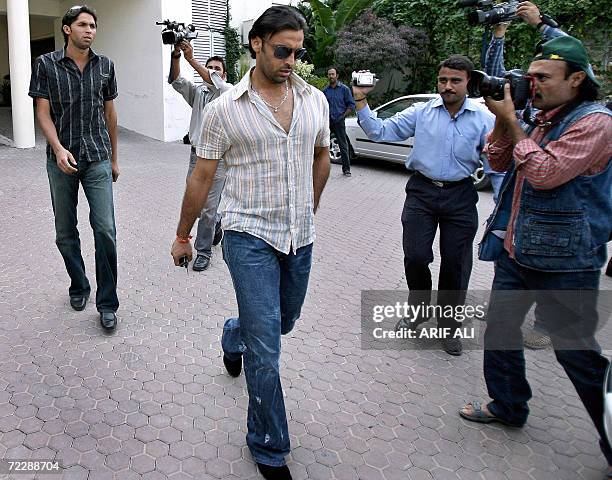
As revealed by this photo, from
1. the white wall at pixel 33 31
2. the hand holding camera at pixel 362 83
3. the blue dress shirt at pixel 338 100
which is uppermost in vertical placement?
the white wall at pixel 33 31

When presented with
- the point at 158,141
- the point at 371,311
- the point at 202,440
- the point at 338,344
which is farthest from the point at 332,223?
the point at 158,141

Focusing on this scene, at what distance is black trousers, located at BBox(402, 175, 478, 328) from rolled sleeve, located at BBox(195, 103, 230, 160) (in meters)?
1.77

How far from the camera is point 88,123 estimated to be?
158 inches

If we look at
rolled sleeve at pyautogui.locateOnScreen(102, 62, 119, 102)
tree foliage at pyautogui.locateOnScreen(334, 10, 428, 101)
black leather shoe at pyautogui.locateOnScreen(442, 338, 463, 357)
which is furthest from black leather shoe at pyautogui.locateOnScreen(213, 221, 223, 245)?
tree foliage at pyautogui.locateOnScreen(334, 10, 428, 101)

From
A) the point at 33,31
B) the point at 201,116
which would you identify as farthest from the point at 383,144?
the point at 33,31

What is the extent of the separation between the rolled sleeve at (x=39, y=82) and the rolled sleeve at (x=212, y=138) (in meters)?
1.79

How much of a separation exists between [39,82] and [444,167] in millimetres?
2720

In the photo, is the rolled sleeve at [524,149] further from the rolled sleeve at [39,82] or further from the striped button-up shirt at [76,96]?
the rolled sleeve at [39,82]

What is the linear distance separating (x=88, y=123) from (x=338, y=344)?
231cm

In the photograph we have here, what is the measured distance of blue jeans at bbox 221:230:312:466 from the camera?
2.62 meters

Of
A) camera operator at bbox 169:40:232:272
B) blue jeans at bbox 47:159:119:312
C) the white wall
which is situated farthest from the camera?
the white wall

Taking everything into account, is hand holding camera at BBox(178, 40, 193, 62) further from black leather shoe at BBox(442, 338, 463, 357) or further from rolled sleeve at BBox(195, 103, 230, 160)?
black leather shoe at BBox(442, 338, 463, 357)

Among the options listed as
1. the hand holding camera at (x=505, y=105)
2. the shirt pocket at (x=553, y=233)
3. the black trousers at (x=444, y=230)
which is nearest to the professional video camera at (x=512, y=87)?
the hand holding camera at (x=505, y=105)

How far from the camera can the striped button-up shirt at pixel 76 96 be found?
386 cm
